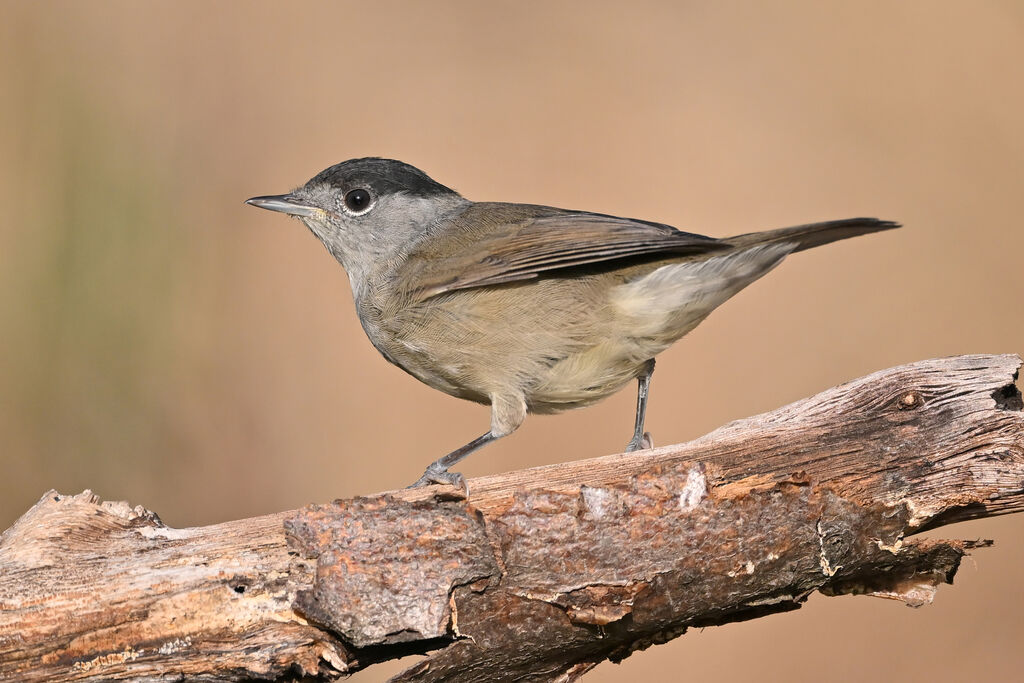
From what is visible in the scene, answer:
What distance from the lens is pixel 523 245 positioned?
13.6ft

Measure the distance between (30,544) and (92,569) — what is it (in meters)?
0.23

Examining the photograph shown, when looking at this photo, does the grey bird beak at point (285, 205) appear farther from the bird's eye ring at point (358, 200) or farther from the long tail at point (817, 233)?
the long tail at point (817, 233)

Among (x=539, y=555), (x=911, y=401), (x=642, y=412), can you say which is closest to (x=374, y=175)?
(x=642, y=412)

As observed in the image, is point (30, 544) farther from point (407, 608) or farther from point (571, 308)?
point (571, 308)

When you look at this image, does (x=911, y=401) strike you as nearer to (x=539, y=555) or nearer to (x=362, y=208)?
(x=539, y=555)

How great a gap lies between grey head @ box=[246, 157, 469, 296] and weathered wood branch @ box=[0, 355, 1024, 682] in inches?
77.4

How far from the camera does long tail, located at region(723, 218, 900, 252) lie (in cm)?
328

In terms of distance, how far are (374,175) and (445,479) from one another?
1970mm

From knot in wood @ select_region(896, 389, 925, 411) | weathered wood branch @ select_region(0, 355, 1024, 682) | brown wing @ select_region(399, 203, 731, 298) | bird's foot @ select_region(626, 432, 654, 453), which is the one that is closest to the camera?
weathered wood branch @ select_region(0, 355, 1024, 682)

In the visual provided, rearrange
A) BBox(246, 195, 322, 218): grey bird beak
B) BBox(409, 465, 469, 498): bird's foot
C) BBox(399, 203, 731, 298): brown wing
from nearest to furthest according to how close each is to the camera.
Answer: BBox(409, 465, 469, 498): bird's foot < BBox(399, 203, 731, 298): brown wing < BBox(246, 195, 322, 218): grey bird beak

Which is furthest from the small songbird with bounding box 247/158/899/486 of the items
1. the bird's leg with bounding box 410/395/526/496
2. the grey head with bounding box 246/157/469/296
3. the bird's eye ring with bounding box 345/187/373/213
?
the bird's eye ring with bounding box 345/187/373/213

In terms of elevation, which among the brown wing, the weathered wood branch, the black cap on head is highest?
the black cap on head

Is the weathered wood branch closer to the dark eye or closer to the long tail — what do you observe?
the long tail

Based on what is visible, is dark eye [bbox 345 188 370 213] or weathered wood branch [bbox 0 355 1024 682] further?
dark eye [bbox 345 188 370 213]
